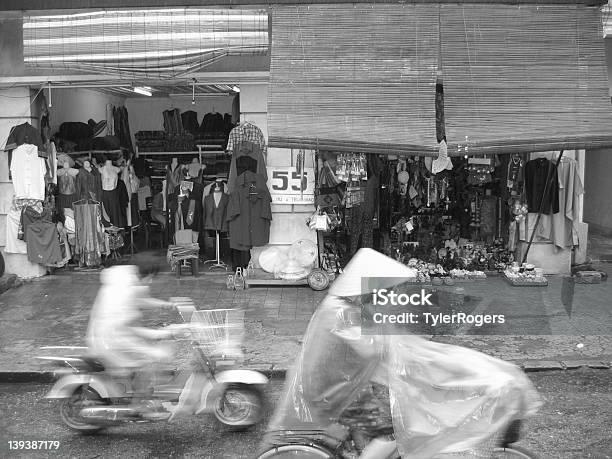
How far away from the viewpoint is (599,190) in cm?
1692

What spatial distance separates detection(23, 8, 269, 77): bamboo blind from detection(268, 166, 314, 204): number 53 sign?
7.22 feet

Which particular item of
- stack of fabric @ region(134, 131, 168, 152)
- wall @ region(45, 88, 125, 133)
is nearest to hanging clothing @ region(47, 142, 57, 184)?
wall @ region(45, 88, 125, 133)

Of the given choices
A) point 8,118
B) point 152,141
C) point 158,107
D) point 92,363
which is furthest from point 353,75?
point 158,107

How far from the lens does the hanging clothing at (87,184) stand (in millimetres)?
12516

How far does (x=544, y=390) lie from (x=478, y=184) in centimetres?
549

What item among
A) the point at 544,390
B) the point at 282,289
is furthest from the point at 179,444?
the point at 282,289

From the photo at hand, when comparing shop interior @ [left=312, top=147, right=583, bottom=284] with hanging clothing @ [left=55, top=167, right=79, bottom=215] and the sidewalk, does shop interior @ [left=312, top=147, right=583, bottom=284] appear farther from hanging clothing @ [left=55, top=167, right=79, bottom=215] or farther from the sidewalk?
hanging clothing @ [left=55, top=167, right=79, bottom=215]

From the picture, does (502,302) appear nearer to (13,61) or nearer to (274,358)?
(274,358)

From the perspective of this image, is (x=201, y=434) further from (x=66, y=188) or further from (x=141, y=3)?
(x=66, y=188)

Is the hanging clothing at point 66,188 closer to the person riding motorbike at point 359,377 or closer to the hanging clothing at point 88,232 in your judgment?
the hanging clothing at point 88,232

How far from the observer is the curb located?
25.6 ft

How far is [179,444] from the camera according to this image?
19.8ft

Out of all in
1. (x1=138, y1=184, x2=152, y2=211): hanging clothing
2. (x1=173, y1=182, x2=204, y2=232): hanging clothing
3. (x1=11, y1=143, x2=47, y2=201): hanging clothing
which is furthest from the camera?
(x1=138, y1=184, x2=152, y2=211): hanging clothing

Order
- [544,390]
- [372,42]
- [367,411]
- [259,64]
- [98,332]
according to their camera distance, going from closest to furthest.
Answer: [367,411]
[98,332]
[544,390]
[372,42]
[259,64]
